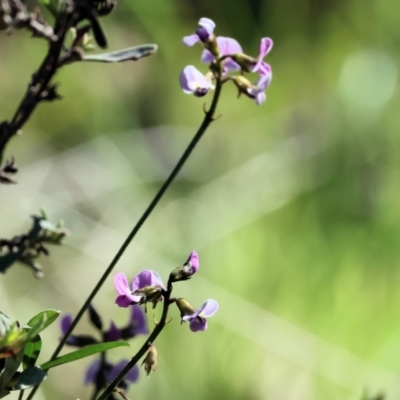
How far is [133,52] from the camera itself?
1.15ft

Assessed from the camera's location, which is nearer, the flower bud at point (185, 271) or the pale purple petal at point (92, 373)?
the flower bud at point (185, 271)

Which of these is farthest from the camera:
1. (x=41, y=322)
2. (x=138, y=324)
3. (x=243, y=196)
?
(x=243, y=196)

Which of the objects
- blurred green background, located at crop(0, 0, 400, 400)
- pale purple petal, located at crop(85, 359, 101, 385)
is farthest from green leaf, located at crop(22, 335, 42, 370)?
blurred green background, located at crop(0, 0, 400, 400)

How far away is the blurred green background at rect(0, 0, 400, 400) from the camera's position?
129cm

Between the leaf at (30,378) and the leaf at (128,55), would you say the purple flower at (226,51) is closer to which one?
the leaf at (128,55)

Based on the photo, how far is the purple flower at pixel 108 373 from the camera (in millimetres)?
390

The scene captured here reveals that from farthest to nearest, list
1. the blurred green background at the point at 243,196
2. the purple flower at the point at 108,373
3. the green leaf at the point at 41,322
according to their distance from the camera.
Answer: the blurred green background at the point at 243,196 → the purple flower at the point at 108,373 → the green leaf at the point at 41,322

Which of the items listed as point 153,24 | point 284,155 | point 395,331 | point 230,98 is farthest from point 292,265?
point 153,24

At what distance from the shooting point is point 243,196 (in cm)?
164

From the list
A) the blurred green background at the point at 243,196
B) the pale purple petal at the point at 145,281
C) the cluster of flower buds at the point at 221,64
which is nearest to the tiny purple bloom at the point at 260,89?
the cluster of flower buds at the point at 221,64

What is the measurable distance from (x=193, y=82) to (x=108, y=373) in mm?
187

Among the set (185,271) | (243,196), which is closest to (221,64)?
(185,271)

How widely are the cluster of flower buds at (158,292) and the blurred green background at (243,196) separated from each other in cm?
82

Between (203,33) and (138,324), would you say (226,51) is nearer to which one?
(203,33)
